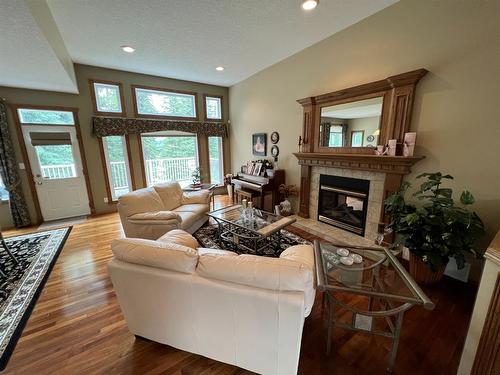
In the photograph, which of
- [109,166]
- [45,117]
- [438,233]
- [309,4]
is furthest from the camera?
[109,166]

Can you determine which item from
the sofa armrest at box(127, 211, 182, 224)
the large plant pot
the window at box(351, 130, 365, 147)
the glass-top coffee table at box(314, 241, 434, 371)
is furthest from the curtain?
the large plant pot

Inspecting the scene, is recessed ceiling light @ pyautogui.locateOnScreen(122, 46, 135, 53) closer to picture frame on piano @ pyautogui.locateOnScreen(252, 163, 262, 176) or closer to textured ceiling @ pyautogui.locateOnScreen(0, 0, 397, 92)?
textured ceiling @ pyautogui.locateOnScreen(0, 0, 397, 92)

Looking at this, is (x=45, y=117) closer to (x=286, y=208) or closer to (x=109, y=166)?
(x=109, y=166)

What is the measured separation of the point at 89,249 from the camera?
3.06 m

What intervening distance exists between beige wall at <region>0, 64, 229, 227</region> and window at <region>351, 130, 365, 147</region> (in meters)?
4.01

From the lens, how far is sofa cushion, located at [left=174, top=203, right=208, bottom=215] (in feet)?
11.0

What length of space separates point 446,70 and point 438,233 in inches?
65.9

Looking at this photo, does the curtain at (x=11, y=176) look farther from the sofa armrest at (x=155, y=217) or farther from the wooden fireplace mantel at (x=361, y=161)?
the wooden fireplace mantel at (x=361, y=161)

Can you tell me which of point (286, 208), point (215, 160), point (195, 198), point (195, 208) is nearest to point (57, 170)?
point (195, 198)

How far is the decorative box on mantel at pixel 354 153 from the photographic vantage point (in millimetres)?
2518

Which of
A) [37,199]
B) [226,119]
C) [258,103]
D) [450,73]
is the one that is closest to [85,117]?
[37,199]

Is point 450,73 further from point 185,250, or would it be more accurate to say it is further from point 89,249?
point 89,249

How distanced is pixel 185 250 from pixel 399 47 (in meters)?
3.20

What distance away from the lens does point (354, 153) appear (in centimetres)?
302
